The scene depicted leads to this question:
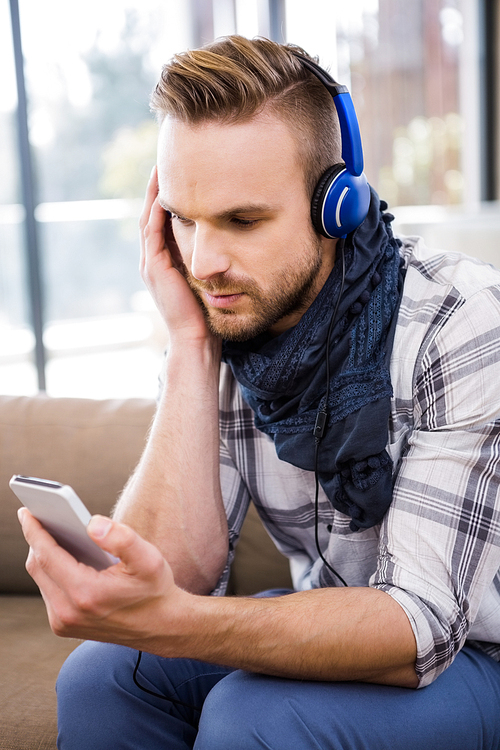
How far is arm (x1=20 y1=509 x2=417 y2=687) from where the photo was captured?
827mm

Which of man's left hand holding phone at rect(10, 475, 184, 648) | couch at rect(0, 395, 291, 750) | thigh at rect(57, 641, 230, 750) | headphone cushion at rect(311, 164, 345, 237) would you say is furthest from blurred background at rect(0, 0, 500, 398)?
man's left hand holding phone at rect(10, 475, 184, 648)

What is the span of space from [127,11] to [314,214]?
10.8 feet

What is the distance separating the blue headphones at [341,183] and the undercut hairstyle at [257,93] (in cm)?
3

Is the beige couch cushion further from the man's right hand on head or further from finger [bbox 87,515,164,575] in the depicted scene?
finger [bbox 87,515,164,575]

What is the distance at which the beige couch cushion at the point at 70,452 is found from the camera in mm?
1571

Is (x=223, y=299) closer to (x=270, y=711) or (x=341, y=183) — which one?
(x=341, y=183)

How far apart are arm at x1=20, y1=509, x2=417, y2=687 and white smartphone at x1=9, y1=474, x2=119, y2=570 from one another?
2 cm

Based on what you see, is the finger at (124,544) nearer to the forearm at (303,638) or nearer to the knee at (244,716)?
the forearm at (303,638)

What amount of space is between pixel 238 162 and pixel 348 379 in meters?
0.34

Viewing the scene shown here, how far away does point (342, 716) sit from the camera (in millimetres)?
890

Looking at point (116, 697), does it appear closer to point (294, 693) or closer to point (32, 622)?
point (294, 693)

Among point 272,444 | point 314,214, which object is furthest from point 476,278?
point 272,444

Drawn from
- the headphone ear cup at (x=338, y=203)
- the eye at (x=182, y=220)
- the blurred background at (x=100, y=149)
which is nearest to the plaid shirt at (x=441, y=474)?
the headphone ear cup at (x=338, y=203)

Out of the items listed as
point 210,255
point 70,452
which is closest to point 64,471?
point 70,452
